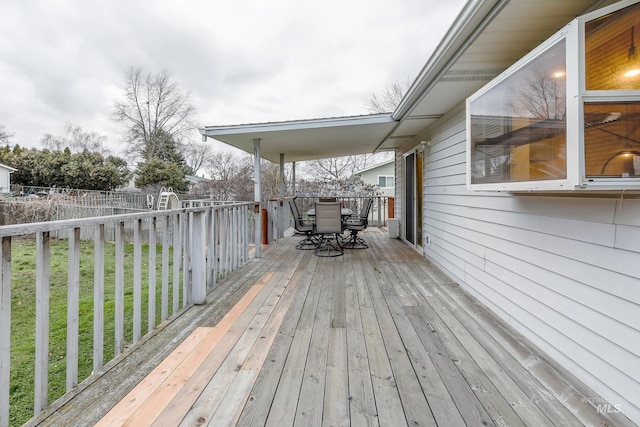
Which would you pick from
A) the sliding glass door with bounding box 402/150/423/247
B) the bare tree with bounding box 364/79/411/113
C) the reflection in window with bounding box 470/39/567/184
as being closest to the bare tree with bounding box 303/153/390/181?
the bare tree with bounding box 364/79/411/113

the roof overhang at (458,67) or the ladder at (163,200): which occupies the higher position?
the roof overhang at (458,67)

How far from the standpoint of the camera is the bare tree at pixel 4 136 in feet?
96.4

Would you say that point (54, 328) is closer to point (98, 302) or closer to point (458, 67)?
point (98, 302)

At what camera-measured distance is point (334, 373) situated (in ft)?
6.26

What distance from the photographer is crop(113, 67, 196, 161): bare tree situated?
22.0 metres

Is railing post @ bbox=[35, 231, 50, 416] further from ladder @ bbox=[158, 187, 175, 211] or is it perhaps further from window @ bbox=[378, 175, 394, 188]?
window @ bbox=[378, 175, 394, 188]

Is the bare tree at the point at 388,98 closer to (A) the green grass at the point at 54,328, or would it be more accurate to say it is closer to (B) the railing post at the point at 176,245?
(A) the green grass at the point at 54,328

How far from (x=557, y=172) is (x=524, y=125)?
49 centimetres

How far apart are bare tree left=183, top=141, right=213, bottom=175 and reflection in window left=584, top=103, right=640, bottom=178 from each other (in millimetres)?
31457

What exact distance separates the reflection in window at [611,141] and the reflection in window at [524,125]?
112 millimetres

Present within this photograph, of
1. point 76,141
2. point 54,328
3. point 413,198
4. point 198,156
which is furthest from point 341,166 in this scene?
point 76,141

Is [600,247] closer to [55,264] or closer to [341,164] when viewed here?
[55,264]

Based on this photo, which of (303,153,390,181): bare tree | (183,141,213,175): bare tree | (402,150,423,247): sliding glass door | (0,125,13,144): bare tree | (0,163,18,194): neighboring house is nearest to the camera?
(402,150,423,247): sliding glass door

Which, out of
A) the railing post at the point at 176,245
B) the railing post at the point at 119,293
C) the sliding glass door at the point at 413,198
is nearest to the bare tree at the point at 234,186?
the sliding glass door at the point at 413,198
